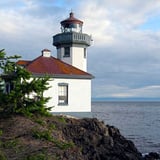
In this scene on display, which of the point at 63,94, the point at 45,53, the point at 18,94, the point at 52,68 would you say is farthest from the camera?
the point at 45,53

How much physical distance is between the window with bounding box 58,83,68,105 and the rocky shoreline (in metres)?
4.54

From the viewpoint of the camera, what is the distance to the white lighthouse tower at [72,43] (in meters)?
27.0

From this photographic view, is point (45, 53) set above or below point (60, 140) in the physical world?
above

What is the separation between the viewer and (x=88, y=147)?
16.5 meters

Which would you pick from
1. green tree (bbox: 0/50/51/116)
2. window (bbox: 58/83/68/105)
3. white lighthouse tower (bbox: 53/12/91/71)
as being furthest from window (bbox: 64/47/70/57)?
green tree (bbox: 0/50/51/116)

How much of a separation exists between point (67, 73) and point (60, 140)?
33.2ft

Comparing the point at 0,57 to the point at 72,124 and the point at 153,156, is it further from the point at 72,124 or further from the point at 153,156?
the point at 153,156

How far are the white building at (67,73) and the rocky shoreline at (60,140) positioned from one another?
4.46 metres

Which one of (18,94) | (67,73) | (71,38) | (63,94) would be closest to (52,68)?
(67,73)

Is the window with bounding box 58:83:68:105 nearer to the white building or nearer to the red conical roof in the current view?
the white building

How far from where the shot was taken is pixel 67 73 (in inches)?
942

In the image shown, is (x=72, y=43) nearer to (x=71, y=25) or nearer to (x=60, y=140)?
(x=71, y=25)

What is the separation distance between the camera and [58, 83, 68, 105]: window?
77.3 feet

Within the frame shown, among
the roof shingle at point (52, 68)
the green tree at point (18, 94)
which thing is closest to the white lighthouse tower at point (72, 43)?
the roof shingle at point (52, 68)
